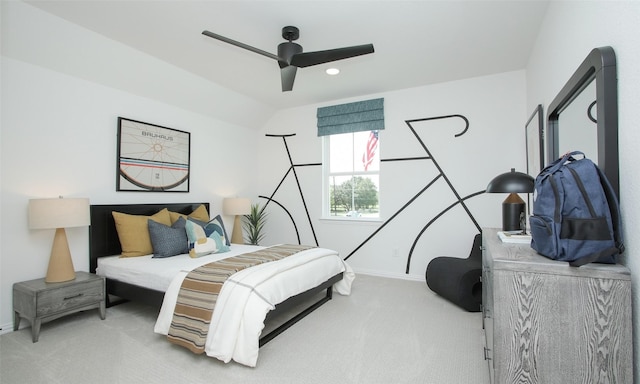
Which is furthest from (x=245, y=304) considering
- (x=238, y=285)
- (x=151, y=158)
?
(x=151, y=158)

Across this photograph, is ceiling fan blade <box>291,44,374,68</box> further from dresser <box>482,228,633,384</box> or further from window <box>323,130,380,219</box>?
window <box>323,130,380,219</box>

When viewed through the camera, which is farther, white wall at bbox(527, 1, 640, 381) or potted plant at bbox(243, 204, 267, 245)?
potted plant at bbox(243, 204, 267, 245)

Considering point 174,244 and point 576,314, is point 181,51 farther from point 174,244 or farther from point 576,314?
point 576,314

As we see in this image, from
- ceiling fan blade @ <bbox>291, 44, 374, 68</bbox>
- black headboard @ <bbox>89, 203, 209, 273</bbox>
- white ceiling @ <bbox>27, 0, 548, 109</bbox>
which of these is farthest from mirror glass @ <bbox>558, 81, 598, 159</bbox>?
black headboard @ <bbox>89, 203, 209, 273</bbox>

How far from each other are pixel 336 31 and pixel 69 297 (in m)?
3.32

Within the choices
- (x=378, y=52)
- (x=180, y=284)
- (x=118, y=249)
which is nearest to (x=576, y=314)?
(x=180, y=284)

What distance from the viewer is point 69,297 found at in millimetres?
2656

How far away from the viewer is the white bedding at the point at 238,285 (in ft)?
6.84

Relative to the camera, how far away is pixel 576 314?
1.14 metres

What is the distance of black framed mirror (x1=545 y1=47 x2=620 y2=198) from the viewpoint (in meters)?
1.30

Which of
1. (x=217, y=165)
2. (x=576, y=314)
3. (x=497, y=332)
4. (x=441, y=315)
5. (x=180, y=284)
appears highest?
(x=217, y=165)

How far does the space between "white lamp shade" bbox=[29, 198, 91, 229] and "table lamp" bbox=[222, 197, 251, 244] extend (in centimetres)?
207

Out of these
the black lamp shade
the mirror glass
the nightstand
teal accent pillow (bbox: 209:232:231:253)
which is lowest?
the nightstand

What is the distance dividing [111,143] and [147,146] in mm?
393
